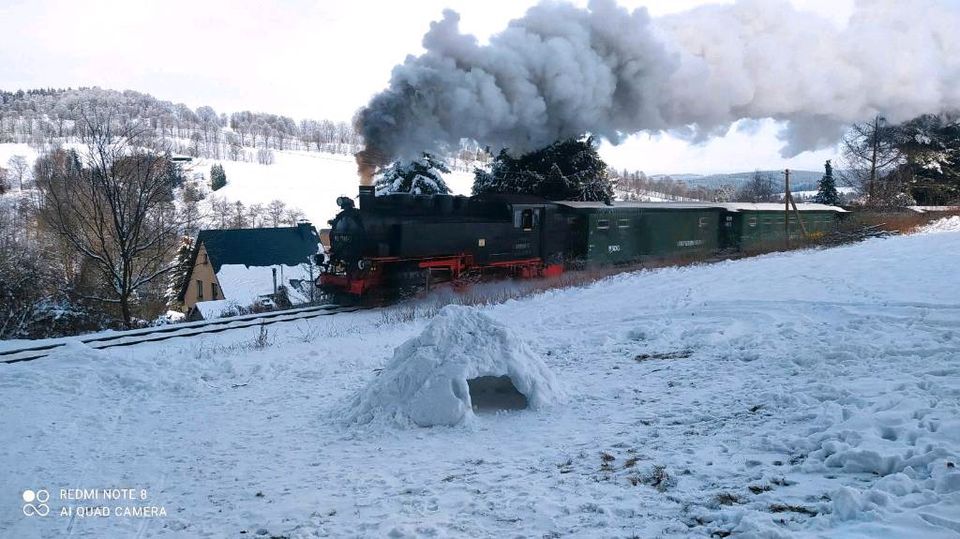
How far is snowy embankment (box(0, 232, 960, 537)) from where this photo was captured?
3.94m

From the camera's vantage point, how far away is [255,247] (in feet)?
112

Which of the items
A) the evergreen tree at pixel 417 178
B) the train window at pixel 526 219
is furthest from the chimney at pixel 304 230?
the train window at pixel 526 219

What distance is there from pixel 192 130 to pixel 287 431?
155m

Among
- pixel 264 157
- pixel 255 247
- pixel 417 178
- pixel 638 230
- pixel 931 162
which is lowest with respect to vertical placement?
pixel 255 247

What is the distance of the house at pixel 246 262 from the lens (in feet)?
103

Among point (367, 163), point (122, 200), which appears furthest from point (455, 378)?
point (122, 200)

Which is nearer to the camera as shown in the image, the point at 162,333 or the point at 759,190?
the point at 162,333

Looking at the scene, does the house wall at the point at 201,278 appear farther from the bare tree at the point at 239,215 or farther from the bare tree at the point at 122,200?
the bare tree at the point at 239,215

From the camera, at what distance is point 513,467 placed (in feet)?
16.5

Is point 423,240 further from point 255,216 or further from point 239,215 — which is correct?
point 255,216

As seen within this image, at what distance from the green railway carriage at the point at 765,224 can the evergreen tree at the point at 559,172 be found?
6.58 metres

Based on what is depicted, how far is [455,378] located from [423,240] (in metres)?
9.81

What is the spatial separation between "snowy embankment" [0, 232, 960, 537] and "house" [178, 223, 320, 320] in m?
21.8

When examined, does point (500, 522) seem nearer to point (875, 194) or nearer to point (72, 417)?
point (72, 417)
